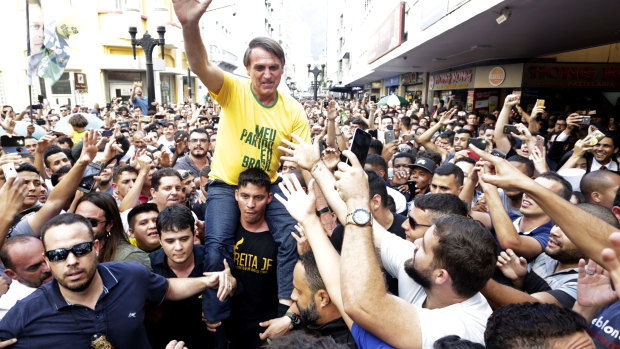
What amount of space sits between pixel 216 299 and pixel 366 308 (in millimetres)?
1543

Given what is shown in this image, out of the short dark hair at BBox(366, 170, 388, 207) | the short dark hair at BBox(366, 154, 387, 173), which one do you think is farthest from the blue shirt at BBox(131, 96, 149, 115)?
the short dark hair at BBox(366, 170, 388, 207)

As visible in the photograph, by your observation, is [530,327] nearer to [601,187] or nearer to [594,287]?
[594,287]

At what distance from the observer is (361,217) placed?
1681 millimetres

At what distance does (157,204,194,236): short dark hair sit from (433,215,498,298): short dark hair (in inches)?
73.0

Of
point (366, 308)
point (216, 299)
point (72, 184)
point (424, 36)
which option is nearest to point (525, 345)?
point (366, 308)

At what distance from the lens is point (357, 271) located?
1569 millimetres

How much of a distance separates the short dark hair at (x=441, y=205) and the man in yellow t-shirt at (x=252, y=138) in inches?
40.2

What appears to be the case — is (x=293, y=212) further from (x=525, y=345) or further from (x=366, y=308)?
(x=525, y=345)

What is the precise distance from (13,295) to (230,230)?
1.42m

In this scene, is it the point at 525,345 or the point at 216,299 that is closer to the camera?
the point at 525,345

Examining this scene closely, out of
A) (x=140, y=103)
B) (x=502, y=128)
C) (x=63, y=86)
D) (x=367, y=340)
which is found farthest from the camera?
(x=63, y=86)

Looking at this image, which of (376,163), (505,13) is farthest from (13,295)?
(505,13)

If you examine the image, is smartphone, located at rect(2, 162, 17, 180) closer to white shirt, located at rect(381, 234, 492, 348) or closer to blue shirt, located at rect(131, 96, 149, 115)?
white shirt, located at rect(381, 234, 492, 348)

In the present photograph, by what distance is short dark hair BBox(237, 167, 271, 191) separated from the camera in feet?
9.50
